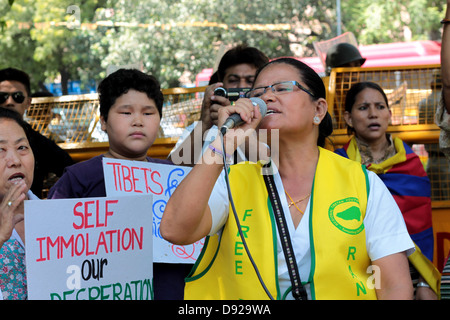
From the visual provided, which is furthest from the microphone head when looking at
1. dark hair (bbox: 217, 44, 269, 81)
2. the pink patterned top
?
dark hair (bbox: 217, 44, 269, 81)

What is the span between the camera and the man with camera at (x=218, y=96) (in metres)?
3.68

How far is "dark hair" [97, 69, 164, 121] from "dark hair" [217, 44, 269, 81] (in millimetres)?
922

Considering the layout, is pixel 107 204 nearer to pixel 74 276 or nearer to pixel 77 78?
pixel 74 276

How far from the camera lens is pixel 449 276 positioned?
113 inches

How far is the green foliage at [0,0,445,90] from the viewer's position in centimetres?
1761

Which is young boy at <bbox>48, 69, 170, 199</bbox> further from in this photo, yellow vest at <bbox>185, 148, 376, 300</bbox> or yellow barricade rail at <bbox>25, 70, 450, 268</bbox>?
yellow barricade rail at <bbox>25, 70, 450, 268</bbox>

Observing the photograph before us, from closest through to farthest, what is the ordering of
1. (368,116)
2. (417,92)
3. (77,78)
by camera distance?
(368,116), (417,92), (77,78)

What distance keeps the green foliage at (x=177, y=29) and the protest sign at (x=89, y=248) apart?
1410 centimetres

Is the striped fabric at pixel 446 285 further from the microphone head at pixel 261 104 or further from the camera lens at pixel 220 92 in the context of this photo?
the camera lens at pixel 220 92

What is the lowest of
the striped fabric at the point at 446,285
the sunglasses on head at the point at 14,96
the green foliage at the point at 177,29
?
the striped fabric at the point at 446,285

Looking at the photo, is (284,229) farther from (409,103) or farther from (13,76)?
(13,76)

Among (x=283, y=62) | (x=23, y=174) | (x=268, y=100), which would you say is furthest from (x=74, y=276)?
(x=283, y=62)

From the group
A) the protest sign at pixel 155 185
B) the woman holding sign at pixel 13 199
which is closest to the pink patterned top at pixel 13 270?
the woman holding sign at pixel 13 199

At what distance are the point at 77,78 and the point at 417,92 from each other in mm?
16621
